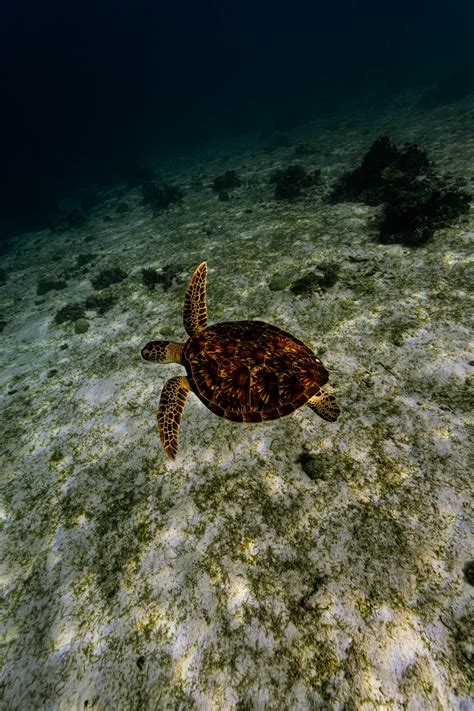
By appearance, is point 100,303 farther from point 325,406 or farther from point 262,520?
point 262,520

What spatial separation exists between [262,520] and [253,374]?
6.31 ft

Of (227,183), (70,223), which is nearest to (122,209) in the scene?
(70,223)

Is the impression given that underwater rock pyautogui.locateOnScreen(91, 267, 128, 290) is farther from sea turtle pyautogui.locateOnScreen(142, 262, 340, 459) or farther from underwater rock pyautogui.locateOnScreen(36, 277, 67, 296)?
sea turtle pyautogui.locateOnScreen(142, 262, 340, 459)

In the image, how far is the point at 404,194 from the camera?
349 inches

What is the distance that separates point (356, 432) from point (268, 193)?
1417 cm

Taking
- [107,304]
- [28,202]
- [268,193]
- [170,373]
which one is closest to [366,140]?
[268,193]

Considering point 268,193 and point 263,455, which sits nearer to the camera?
point 263,455

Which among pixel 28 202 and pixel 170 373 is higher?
pixel 28 202

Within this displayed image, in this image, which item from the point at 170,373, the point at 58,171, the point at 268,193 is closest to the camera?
the point at 170,373

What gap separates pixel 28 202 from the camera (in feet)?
116

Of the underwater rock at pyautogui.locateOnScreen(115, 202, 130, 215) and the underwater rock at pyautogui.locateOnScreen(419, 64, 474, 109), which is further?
the underwater rock at pyautogui.locateOnScreen(419, 64, 474, 109)

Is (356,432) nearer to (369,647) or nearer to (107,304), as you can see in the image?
(369,647)

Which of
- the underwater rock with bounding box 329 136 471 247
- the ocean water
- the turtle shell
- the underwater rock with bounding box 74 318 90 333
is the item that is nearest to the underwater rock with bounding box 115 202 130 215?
the ocean water

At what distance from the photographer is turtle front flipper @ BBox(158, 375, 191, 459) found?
4.46 meters
